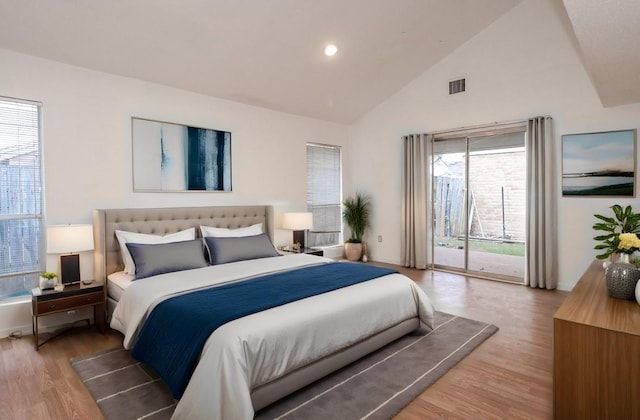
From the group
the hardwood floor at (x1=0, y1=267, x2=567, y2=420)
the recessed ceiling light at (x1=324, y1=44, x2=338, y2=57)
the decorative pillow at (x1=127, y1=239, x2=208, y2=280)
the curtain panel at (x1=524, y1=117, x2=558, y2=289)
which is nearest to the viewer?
the hardwood floor at (x1=0, y1=267, x2=567, y2=420)

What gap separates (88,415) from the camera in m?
2.21

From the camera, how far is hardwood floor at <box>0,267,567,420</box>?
7.41 feet

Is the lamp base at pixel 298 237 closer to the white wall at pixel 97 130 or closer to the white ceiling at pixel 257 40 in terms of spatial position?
the white wall at pixel 97 130

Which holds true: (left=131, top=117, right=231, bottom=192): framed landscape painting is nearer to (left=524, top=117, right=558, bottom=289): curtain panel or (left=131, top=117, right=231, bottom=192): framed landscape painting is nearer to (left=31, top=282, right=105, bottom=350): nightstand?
(left=31, top=282, right=105, bottom=350): nightstand

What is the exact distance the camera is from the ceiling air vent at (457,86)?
5.54 m

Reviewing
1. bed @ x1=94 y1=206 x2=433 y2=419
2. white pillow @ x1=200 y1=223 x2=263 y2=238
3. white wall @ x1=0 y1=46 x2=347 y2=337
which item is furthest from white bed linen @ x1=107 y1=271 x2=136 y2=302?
white pillow @ x1=200 y1=223 x2=263 y2=238

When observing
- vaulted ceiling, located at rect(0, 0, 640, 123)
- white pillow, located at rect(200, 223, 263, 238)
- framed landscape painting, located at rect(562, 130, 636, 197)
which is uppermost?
vaulted ceiling, located at rect(0, 0, 640, 123)

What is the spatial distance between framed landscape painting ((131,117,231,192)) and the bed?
0.39 m

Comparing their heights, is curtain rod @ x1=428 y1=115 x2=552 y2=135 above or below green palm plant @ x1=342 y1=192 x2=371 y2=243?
above

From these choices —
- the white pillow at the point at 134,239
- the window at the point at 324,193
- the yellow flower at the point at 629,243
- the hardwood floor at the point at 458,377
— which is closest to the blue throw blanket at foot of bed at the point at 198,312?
the hardwood floor at the point at 458,377

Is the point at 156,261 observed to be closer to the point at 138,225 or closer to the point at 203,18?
the point at 138,225

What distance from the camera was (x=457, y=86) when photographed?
18.4ft

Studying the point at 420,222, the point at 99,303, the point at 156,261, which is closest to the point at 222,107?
the point at 156,261

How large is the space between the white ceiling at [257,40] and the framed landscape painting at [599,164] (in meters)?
2.10
